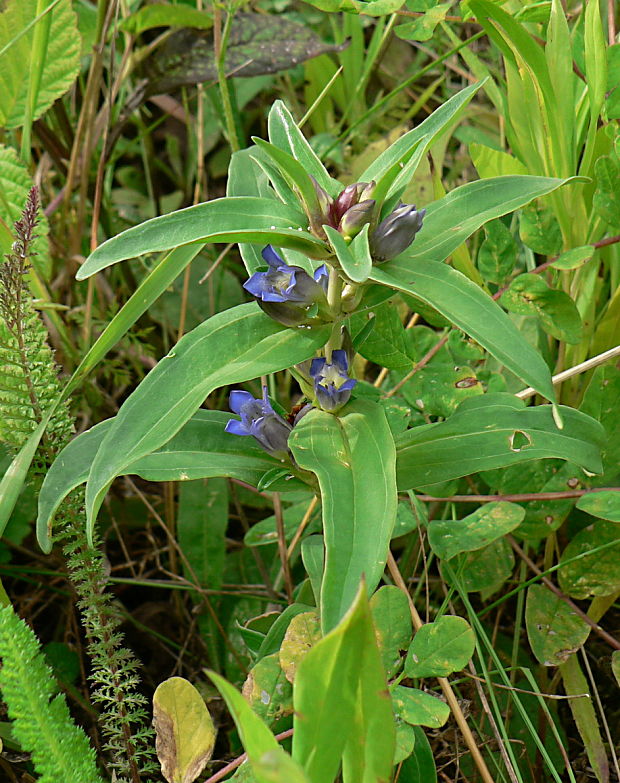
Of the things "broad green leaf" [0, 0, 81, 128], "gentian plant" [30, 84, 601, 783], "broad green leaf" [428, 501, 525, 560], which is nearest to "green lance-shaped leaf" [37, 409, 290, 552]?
"gentian plant" [30, 84, 601, 783]

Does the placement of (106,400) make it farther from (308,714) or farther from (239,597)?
(308,714)

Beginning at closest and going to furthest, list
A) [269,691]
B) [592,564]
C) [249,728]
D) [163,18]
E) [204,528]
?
1. [249,728]
2. [269,691]
3. [592,564]
4. [204,528]
5. [163,18]

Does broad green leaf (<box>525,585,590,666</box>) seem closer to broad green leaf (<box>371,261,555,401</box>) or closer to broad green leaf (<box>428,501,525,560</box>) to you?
broad green leaf (<box>428,501,525,560</box>)

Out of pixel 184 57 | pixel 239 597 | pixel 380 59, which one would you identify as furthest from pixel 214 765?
pixel 380 59

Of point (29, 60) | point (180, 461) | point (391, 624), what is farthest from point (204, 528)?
point (29, 60)

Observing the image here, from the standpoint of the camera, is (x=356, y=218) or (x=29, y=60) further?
(x=29, y=60)

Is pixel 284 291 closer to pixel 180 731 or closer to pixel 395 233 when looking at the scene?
pixel 395 233

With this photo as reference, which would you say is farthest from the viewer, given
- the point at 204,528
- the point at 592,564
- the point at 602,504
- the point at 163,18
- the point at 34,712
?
the point at 163,18
